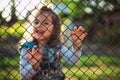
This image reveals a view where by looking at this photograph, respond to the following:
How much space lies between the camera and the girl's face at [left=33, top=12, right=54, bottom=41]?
11.9 feet

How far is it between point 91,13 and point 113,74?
72.9 inches

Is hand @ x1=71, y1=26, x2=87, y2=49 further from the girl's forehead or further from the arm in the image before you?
the girl's forehead

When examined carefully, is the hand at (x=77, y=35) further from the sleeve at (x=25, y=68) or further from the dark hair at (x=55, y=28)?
the sleeve at (x=25, y=68)

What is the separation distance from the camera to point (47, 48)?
12.2 feet

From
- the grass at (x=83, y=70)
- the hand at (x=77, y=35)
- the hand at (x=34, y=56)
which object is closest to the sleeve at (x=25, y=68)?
the hand at (x=34, y=56)

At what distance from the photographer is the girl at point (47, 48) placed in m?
3.63

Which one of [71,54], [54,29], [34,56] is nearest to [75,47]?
[71,54]

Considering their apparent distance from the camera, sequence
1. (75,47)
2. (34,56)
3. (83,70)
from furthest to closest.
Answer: (83,70)
(75,47)
(34,56)

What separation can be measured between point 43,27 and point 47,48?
0.17 meters

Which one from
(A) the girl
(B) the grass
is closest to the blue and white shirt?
(A) the girl

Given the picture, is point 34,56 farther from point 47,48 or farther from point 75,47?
point 75,47

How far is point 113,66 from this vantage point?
6637 mm

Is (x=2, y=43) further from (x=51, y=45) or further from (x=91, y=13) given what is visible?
(x=51, y=45)

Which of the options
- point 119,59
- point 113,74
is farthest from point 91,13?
point 113,74
